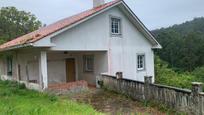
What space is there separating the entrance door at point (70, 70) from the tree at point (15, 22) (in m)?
29.2

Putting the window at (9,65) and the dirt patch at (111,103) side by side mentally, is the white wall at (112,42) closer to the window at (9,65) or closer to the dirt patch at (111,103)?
the dirt patch at (111,103)

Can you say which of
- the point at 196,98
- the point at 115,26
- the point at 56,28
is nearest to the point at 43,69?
the point at 56,28

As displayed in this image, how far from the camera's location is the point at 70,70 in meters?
19.2

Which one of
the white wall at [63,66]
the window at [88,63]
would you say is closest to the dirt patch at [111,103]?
the white wall at [63,66]

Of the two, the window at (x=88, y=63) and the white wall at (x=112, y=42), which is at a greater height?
the white wall at (x=112, y=42)

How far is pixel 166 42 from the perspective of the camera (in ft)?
232

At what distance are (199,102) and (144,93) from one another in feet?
10.7

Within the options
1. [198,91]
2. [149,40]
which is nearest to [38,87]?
[198,91]

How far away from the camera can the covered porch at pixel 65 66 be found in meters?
17.9

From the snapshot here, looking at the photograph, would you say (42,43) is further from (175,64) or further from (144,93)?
(175,64)

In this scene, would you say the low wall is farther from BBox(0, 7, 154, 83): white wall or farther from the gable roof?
the gable roof

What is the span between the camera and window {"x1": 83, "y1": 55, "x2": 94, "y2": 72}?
61.2ft

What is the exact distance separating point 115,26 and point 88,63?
329 centimetres

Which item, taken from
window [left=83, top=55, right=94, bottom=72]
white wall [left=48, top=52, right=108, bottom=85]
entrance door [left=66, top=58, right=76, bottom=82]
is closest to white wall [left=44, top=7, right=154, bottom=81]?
white wall [left=48, top=52, right=108, bottom=85]
